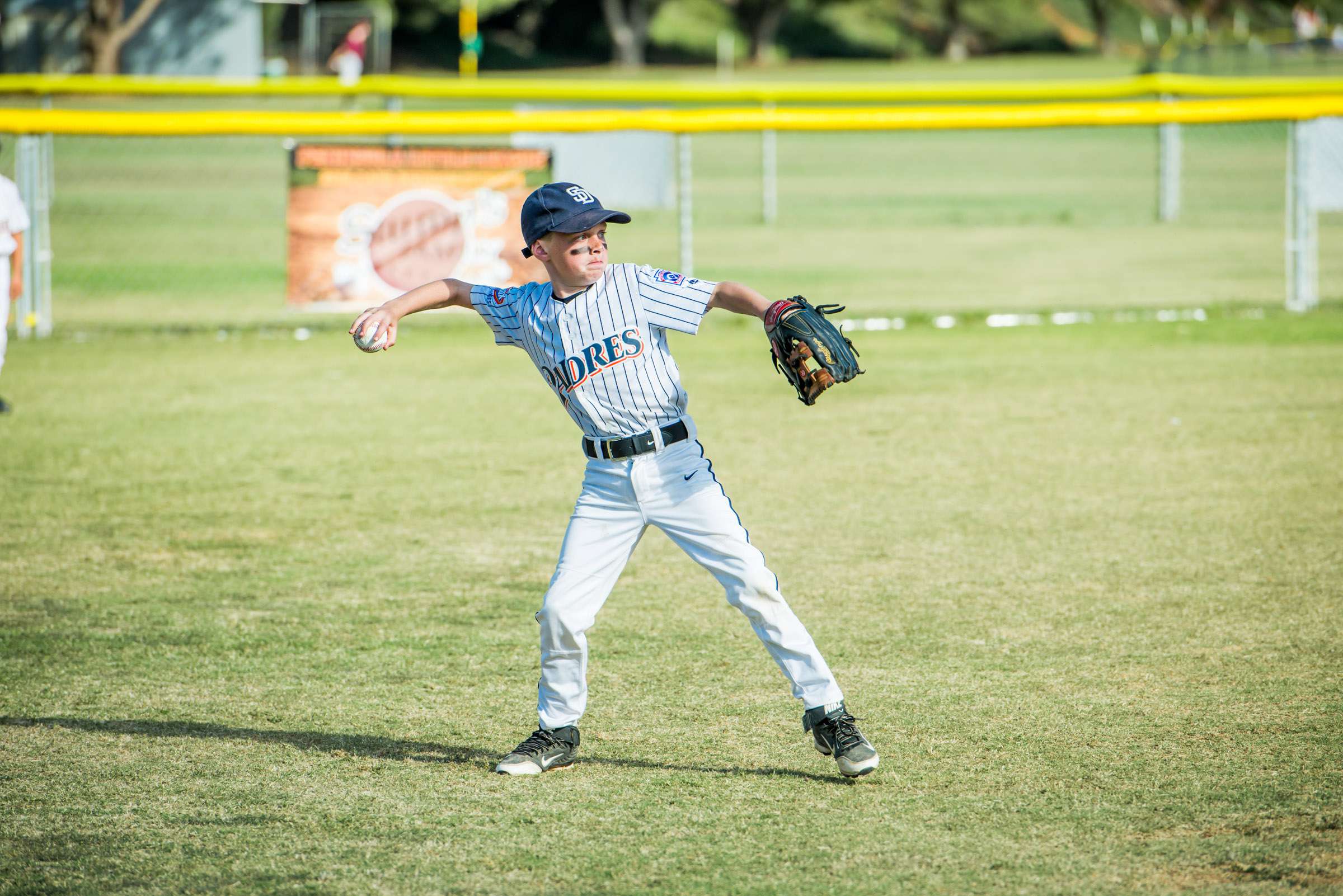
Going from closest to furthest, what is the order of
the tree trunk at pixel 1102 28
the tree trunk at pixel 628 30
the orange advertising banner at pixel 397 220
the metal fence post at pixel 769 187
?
the orange advertising banner at pixel 397 220 → the metal fence post at pixel 769 187 → the tree trunk at pixel 628 30 → the tree trunk at pixel 1102 28

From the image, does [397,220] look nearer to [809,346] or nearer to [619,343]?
[619,343]

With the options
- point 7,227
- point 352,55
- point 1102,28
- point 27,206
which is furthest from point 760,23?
point 7,227

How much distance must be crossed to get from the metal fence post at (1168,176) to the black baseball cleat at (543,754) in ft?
51.6

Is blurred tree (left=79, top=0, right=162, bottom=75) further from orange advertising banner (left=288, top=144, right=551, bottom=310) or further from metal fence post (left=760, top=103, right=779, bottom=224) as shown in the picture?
orange advertising banner (left=288, top=144, right=551, bottom=310)

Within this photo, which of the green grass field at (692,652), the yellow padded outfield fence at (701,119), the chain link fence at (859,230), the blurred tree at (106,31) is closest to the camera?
the green grass field at (692,652)

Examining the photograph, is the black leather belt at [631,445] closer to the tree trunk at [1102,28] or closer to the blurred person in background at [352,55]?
the blurred person in background at [352,55]

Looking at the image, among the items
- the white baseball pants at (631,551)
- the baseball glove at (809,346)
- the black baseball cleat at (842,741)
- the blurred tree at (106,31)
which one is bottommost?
the black baseball cleat at (842,741)

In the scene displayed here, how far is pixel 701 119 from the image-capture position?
45.1ft

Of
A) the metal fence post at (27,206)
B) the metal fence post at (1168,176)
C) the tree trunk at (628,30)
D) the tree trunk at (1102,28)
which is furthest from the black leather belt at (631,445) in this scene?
the tree trunk at (1102,28)

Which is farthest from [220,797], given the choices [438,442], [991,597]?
[438,442]

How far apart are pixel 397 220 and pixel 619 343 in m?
9.89

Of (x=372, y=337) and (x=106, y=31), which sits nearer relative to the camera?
(x=372, y=337)

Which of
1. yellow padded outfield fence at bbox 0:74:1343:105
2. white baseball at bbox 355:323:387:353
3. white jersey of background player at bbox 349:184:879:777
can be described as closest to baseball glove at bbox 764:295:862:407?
white jersey of background player at bbox 349:184:879:777

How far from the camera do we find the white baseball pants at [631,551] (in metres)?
4.29
